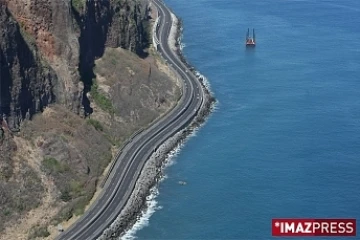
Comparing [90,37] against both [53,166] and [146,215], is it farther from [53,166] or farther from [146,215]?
[146,215]

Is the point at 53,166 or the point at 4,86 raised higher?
the point at 4,86

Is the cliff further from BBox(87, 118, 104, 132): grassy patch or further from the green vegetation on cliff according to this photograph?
the green vegetation on cliff

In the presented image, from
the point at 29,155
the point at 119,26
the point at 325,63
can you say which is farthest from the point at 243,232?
the point at 325,63

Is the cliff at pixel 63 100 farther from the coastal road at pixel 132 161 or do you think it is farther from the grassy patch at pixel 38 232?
the coastal road at pixel 132 161

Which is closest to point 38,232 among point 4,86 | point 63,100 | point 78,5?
point 4,86

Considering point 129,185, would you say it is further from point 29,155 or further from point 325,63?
point 325,63

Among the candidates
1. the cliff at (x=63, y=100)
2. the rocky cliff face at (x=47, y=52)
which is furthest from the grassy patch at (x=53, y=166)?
the rocky cliff face at (x=47, y=52)

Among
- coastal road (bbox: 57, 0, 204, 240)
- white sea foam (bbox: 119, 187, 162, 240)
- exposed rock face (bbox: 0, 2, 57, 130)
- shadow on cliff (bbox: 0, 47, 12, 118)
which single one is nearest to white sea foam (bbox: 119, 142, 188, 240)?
white sea foam (bbox: 119, 187, 162, 240)
